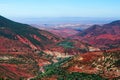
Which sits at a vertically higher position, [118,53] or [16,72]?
[118,53]

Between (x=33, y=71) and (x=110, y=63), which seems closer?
(x=110, y=63)

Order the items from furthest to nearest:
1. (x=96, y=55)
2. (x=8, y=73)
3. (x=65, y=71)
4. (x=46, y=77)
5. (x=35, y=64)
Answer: (x=35, y=64), (x=8, y=73), (x=96, y=55), (x=65, y=71), (x=46, y=77)

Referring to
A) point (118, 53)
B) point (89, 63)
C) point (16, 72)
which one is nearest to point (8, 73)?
point (16, 72)

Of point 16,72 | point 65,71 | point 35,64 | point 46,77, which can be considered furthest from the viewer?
point 35,64

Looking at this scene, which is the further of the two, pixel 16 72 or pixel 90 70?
pixel 16 72

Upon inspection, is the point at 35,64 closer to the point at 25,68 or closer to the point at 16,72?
the point at 25,68

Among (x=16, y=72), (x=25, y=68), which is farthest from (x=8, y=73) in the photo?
(x=25, y=68)

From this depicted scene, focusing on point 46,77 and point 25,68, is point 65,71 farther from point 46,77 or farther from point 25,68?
point 25,68

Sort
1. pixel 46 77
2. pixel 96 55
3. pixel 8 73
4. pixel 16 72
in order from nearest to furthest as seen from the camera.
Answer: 1. pixel 46 77
2. pixel 96 55
3. pixel 8 73
4. pixel 16 72

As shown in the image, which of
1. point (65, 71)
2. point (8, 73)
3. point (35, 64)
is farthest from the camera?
point (35, 64)
